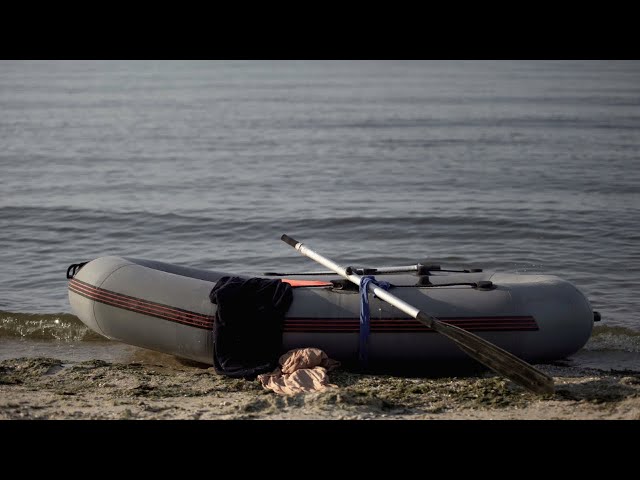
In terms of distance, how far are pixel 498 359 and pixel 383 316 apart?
905 millimetres

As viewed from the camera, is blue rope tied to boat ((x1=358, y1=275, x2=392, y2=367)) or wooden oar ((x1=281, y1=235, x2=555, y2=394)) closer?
wooden oar ((x1=281, y1=235, x2=555, y2=394))

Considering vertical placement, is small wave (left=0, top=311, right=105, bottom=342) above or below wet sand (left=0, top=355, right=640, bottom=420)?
below

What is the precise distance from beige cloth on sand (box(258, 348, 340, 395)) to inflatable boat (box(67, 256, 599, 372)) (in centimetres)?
12

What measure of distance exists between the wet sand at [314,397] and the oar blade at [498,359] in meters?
0.12

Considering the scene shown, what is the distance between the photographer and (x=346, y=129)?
68.4 feet

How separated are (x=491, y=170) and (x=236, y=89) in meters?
17.1

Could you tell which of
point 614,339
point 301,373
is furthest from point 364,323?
point 614,339

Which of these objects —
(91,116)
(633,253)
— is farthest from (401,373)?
(91,116)

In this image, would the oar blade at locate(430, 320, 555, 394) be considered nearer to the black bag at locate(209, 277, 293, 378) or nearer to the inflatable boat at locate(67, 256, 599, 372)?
the inflatable boat at locate(67, 256, 599, 372)

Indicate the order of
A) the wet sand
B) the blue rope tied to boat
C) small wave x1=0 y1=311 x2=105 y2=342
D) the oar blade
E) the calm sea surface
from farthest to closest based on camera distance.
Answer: the calm sea surface, small wave x1=0 y1=311 x2=105 y2=342, the blue rope tied to boat, the oar blade, the wet sand

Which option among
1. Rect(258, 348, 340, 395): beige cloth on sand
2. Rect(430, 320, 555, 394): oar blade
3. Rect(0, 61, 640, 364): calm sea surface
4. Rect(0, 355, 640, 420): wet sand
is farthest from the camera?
Rect(0, 61, 640, 364): calm sea surface

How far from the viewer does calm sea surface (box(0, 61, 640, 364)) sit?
437 inches

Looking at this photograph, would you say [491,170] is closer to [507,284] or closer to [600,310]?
[600,310]

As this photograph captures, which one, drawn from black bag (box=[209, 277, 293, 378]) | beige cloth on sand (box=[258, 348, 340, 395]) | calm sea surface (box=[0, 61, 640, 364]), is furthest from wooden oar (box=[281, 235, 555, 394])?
calm sea surface (box=[0, 61, 640, 364])
